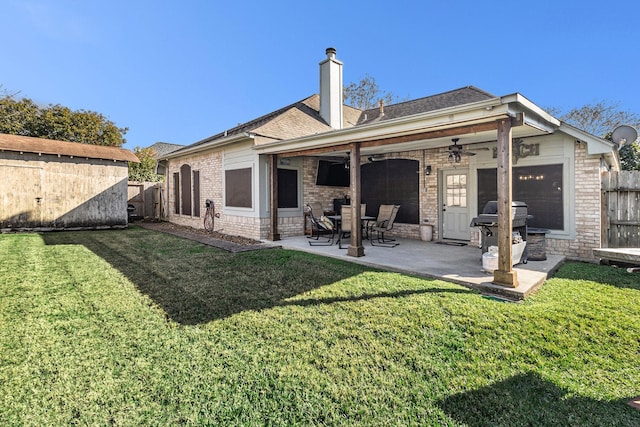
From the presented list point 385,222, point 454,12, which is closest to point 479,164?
point 385,222

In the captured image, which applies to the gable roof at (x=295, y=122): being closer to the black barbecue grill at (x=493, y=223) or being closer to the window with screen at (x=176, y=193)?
the window with screen at (x=176, y=193)

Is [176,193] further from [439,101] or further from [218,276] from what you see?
[439,101]

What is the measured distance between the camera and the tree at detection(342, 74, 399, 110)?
23750 millimetres

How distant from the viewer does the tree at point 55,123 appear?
63.7ft

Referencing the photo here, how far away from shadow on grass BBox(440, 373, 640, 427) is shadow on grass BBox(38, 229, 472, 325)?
1919 mm

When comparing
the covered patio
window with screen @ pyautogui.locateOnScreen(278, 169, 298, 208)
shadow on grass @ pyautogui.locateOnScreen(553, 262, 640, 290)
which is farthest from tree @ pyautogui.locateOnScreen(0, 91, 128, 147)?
shadow on grass @ pyautogui.locateOnScreen(553, 262, 640, 290)

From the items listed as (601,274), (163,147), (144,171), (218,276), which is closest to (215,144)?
(218,276)

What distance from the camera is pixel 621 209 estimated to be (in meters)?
6.11

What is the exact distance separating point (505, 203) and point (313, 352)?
3.28m

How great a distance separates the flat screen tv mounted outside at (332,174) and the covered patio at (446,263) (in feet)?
8.29

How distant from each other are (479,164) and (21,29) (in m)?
19.4

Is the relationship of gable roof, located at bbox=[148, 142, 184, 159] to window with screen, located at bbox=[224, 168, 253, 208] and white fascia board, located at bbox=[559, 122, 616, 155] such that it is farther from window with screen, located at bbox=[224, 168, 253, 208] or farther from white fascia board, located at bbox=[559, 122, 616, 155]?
white fascia board, located at bbox=[559, 122, 616, 155]

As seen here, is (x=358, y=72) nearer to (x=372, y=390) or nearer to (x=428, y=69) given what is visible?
(x=428, y=69)

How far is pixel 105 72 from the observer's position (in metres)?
19.8
